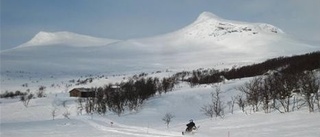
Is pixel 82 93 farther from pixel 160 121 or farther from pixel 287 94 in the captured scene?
pixel 287 94

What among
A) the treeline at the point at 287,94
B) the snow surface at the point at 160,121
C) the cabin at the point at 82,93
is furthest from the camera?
the cabin at the point at 82,93

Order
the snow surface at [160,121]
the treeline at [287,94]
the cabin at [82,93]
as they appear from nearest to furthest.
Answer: the snow surface at [160,121], the treeline at [287,94], the cabin at [82,93]

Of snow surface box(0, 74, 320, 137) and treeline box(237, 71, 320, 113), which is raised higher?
treeline box(237, 71, 320, 113)

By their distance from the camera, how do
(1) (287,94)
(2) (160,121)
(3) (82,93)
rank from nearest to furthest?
(1) (287,94) < (2) (160,121) < (3) (82,93)

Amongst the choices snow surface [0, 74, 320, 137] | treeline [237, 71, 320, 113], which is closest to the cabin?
snow surface [0, 74, 320, 137]

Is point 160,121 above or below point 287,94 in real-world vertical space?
below

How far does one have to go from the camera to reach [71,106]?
92812mm

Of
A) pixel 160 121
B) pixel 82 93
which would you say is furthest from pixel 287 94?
pixel 82 93

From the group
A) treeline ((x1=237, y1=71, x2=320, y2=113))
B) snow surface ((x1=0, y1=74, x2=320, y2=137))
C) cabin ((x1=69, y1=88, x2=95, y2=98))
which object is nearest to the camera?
snow surface ((x1=0, y1=74, x2=320, y2=137))

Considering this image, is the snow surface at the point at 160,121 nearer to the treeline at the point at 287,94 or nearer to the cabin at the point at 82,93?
the treeline at the point at 287,94

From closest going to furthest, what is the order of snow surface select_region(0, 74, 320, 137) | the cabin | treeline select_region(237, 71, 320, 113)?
snow surface select_region(0, 74, 320, 137), treeline select_region(237, 71, 320, 113), the cabin

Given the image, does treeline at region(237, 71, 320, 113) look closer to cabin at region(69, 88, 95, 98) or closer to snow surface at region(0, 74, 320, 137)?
snow surface at region(0, 74, 320, 137)

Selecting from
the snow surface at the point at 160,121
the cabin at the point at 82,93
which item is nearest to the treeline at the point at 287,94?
the snow surface at the point at 160,121

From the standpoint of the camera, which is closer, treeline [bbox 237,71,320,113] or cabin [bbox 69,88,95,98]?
treeline [bbox 237,71,320,113]
